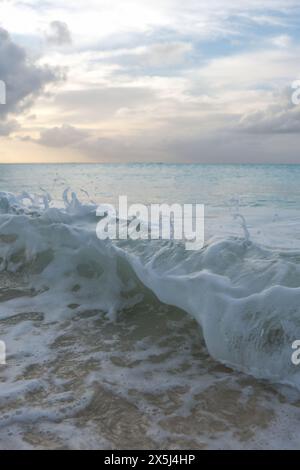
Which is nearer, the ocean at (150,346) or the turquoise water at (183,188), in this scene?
the ocean at (150,346)

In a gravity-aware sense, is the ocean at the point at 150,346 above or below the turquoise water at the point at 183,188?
below

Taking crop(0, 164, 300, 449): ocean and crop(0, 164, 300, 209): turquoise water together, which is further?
crop(0, 164, 300, 209): turquoise water

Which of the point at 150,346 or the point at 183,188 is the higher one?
the point at 183,188

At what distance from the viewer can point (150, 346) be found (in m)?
3.40

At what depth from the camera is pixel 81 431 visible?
2.30 meters

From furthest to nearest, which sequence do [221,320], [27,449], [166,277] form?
[166,277] → [221,320] → [27,449]

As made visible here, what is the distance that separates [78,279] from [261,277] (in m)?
2.10

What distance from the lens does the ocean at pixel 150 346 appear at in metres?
2.34

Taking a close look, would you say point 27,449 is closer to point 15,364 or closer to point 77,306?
point 15,364

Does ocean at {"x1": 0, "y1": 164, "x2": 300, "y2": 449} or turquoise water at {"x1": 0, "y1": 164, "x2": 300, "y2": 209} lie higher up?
turquoise water at {"x1": 0, "y1": 164, "x2": 300, "y2": 209}

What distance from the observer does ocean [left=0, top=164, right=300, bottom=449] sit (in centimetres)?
234

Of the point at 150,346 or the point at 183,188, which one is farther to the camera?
the point at 183,188

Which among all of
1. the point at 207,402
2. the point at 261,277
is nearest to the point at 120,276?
the point at 261,277

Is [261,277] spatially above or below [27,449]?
above
